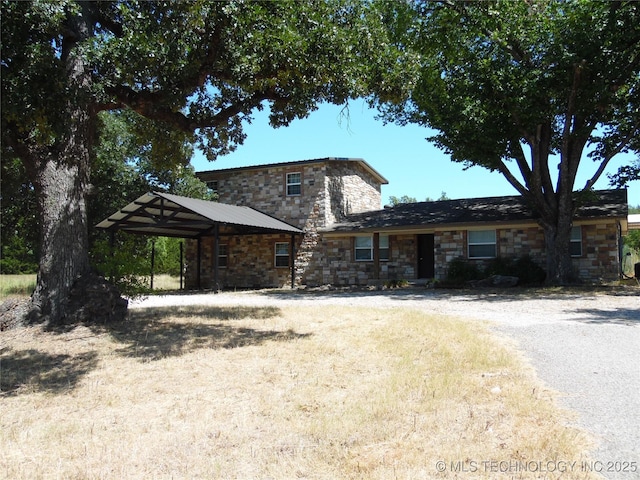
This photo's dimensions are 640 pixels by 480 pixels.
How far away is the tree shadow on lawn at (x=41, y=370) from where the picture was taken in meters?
5.64

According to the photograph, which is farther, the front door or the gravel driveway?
the front door

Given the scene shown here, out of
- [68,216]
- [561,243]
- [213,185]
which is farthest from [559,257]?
[213,185]

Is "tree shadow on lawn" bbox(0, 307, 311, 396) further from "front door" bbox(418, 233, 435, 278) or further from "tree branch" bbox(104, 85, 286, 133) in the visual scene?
"front door" bbox(418, 233, 435, 278)

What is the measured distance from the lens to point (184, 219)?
2008 cm

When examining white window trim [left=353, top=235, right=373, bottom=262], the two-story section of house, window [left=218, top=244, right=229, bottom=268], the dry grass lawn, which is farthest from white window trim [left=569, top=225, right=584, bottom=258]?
window [left=218, top=244, right=229, bottom=268]

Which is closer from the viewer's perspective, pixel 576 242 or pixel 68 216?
pixel 68 216

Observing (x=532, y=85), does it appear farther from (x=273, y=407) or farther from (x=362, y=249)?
(x=273, y=407)

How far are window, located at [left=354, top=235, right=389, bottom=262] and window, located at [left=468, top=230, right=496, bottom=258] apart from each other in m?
3.67

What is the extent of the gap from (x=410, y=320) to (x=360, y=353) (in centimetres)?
300

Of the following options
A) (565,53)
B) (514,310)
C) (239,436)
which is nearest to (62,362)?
(239,436)

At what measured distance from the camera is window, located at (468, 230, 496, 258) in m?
19.0

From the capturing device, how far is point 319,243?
22.2m

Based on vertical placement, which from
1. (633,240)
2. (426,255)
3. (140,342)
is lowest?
(140,342)

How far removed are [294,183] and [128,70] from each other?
14.4 meters
